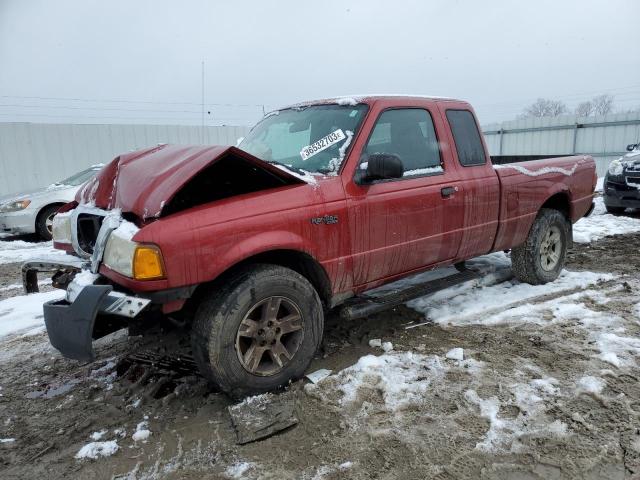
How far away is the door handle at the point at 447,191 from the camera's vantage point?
364cm

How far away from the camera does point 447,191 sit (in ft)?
12.1

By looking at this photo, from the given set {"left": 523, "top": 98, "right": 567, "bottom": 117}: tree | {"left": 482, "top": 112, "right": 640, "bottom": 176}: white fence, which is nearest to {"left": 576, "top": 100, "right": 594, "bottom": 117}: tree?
{"left": 523, "top": 98, "right": 567, "bottom": 117}: tree

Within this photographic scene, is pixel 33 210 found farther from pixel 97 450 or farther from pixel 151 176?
pixel 97 450

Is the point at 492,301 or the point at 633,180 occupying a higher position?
the point at 633,180

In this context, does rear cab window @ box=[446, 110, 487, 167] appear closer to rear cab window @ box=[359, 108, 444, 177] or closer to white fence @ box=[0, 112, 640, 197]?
rear cab window @ box=[359, 108, 444, 177]

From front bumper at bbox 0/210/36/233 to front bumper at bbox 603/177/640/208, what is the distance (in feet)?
36.8

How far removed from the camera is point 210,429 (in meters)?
2.60

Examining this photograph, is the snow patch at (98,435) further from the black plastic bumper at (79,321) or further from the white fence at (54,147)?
the white fence at (54,147)

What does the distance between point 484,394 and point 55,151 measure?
13115mm

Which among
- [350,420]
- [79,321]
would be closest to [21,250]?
[79,321]

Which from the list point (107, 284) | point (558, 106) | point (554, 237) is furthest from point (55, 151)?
point (558, 106)

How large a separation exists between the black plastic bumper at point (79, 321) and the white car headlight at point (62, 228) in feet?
3.16

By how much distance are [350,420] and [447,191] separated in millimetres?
1978

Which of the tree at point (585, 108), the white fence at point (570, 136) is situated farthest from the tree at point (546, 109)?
the white fence at point (570, 136)
